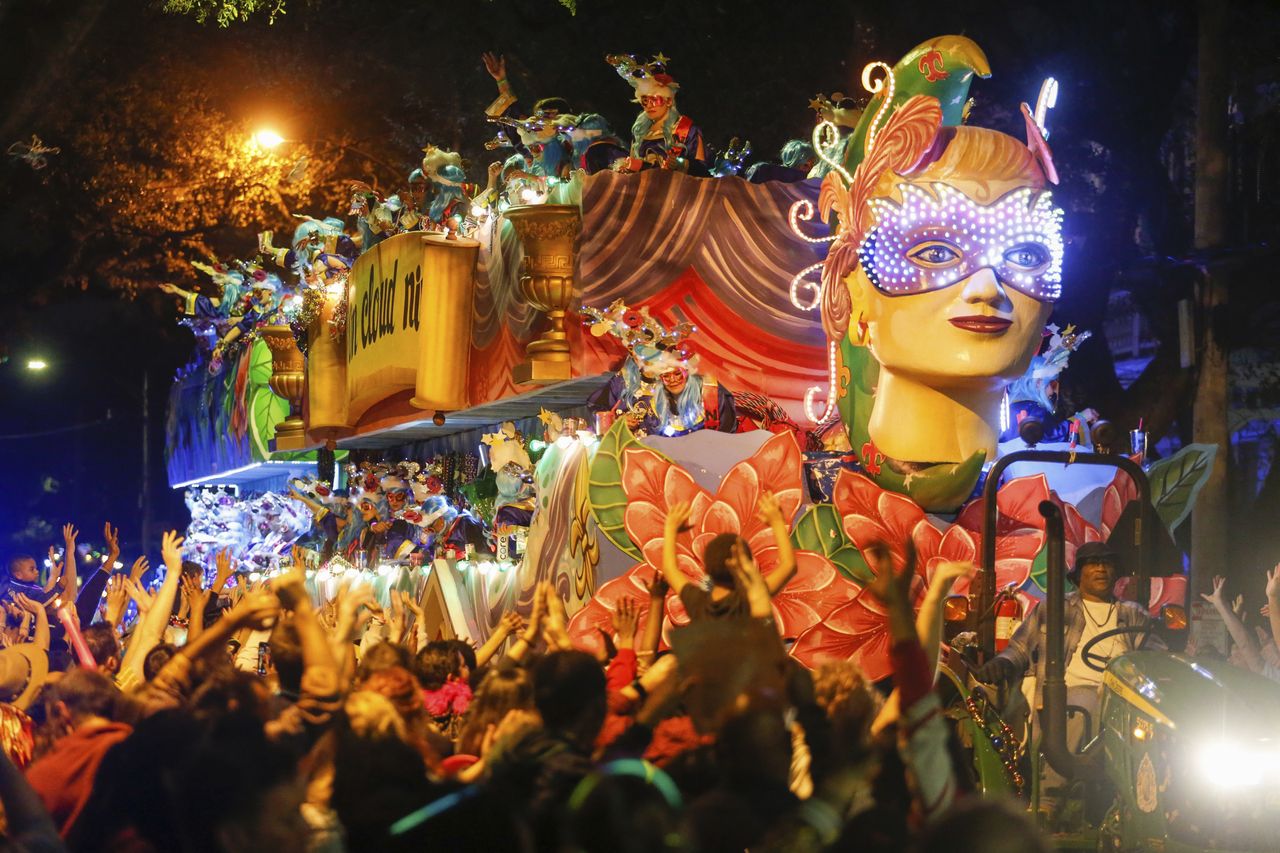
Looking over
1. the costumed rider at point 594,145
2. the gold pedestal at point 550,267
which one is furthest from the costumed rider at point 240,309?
the gold pedestal at point 550,267

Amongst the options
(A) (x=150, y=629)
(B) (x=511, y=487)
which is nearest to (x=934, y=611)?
(A) (x=150, y=629)

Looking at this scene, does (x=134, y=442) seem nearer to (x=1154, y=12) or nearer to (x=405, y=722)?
(x=1154, y=12)

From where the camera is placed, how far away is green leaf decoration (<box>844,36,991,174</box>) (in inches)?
396

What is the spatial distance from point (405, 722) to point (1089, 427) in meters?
7.55

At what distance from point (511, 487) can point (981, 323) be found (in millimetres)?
4706

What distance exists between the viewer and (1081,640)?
8117 millimetres

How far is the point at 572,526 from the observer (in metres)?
10.8

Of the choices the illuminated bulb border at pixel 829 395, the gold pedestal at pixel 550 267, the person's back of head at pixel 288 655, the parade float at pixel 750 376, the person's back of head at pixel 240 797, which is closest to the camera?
the person's back of head at pixel 240 797

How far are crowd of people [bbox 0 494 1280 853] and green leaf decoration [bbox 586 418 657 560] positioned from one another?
4544 millimetres

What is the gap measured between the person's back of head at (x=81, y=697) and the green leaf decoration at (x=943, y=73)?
6.81 metres

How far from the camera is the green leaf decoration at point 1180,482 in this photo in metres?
10.5

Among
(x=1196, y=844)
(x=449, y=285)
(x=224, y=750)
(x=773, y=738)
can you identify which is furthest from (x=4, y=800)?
(x=449, y=285)

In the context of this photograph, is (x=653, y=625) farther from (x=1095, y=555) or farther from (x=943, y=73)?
(x=943, y=73)

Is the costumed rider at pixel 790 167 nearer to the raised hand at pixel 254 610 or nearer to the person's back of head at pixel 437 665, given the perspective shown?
the person's back of head at pixel 437 665
